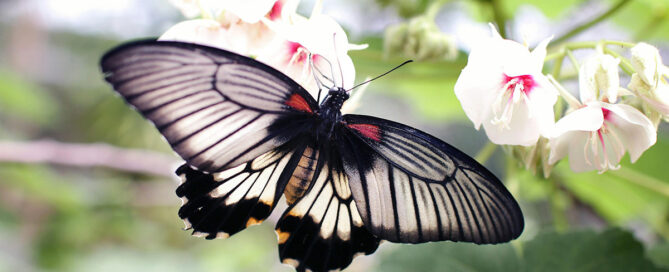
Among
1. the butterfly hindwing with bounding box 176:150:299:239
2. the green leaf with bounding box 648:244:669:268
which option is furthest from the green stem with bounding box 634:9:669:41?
the butterfly hindwing with bounding box 176:150:299:239

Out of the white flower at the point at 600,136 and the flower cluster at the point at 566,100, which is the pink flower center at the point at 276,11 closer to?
the flower cluster at the point at 566,100

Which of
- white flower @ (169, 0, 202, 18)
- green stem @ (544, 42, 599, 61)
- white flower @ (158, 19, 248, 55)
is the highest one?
white flower @ (169, 0, 202, 18)

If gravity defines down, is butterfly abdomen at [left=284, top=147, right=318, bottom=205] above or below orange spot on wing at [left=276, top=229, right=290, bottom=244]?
above

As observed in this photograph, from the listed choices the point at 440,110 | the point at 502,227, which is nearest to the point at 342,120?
the point at 502,227

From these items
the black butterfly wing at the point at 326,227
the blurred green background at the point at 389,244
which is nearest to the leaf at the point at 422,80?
the blurred green background at the point at 389,244

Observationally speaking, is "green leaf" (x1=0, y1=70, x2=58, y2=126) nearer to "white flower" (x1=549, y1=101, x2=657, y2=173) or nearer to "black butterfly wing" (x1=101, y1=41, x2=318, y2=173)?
"black butterfly wing" (x1=101, y1=41, x2=318, y2=173)

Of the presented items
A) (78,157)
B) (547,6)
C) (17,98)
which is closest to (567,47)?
(547,6)

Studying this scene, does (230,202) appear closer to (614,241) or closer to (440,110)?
(614,241)
